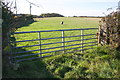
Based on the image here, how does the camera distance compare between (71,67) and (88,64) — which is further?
(88,64)

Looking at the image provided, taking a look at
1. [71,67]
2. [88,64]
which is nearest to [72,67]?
[71,67]

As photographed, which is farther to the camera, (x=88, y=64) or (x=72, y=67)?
(x=88, y=64)

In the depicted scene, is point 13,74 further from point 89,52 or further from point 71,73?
point 89,52

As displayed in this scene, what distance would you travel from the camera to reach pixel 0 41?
238 inches

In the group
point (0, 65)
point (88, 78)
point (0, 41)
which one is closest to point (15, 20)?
point (0, 41)

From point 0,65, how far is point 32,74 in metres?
1.19

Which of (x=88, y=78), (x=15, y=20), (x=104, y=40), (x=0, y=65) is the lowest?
(x=88, y=78)

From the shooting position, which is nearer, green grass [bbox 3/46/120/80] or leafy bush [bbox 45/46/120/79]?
green grass [bbox 3/46/120/80]

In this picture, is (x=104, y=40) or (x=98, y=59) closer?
(x=98, y=59)

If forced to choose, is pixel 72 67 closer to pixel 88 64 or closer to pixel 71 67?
pixel 71 67

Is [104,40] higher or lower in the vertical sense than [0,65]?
higher

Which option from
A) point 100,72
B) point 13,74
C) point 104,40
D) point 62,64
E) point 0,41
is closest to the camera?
point 0,41

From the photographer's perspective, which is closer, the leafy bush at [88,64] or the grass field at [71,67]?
the grass field at [71,67]

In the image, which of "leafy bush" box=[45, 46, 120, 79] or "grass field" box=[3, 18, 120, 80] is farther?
"leafy bush" box=[45, 46, 120, 79]
